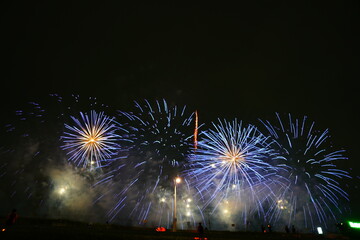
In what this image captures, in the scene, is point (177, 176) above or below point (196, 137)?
below

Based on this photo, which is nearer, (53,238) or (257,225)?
(53,238)

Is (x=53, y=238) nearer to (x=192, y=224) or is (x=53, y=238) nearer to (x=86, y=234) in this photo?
(x=86, y=234)

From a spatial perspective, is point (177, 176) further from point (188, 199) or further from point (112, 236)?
point (188, 199)

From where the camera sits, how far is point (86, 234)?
13.3 m

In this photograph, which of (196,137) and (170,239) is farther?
(196,137)

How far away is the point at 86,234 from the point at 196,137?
21.2 metres

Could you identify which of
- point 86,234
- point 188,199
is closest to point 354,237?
point 86,234

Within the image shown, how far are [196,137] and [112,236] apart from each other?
20.5 m

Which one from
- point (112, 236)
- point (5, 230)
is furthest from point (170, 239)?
point (5, 230)

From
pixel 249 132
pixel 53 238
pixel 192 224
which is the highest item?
pixel 249 132

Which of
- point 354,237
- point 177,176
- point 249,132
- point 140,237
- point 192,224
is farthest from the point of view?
point 192,224

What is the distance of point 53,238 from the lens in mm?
12422

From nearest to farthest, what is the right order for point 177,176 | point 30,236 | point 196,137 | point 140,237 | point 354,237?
point 30,236, point 354,237, point 140,237, point 177,176, point 196,137

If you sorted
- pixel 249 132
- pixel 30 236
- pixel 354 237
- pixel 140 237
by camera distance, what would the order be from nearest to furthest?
pixel 30 236
pixel 354 237
pixel 140 237
pixel 249 132
